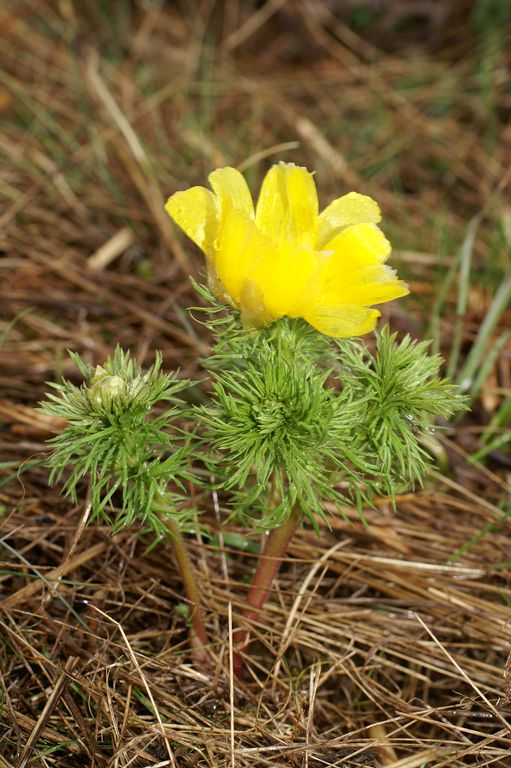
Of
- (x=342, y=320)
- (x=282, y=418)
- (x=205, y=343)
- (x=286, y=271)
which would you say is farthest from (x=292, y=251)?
(x=205, y=343)

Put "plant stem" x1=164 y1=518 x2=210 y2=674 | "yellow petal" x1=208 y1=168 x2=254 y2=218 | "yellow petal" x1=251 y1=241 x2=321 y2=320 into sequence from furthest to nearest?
"plant stem" x1=164 y1=518 x2=210 y2=674, "yellow petal" x1=208 y1=168 x2=254 y2=218, "yellow petal" x1=251 y1=241 x2=321 y2=320

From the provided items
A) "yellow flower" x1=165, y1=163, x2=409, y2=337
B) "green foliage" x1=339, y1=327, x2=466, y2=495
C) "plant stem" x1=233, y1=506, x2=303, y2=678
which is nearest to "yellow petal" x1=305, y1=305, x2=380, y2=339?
"yellow flower" x1=165, y1=163, x2=409, y2=337

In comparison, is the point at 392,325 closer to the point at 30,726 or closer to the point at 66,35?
the point at 30,726

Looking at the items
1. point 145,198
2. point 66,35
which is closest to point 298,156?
point 145,198

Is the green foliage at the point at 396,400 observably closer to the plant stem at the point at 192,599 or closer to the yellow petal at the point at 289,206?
the yellow petal at the point at 289,206

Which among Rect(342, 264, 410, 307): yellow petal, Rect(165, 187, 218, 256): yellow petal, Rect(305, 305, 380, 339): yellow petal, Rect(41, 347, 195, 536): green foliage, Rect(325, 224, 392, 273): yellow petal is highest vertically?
Rect(165, 187, 218, 256): yellow petal

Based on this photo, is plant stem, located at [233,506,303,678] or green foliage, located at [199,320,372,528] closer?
green foliage, located at [199,320,372,528]

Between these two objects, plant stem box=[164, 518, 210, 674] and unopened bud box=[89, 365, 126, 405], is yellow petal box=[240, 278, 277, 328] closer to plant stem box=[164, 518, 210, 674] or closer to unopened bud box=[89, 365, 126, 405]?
unopened bud box=[89, 365, 126, 405]
